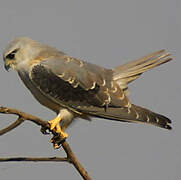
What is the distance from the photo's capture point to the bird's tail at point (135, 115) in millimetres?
4566

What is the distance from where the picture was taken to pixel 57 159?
3.55m

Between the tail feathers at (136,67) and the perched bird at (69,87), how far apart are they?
328 millimetres

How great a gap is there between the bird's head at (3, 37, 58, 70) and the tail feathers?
2.78 ft

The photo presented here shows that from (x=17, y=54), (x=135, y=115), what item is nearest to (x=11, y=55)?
(x=17, y=54)

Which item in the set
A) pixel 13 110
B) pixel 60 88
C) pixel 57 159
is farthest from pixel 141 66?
pixel 13 110

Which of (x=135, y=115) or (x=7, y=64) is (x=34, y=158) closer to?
(x=135, y=115)

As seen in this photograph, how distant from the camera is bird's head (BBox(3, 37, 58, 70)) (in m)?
4.82

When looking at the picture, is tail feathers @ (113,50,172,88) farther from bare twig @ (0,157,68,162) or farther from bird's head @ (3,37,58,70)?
bare twig @ (0,157,68,162)

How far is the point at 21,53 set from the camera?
488 cm

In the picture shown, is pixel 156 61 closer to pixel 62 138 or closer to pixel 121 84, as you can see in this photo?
pixel 121 84

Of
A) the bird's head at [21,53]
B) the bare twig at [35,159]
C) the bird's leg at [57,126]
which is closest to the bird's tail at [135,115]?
the bird's leg at [57,126]

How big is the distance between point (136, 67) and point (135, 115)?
2.83ft

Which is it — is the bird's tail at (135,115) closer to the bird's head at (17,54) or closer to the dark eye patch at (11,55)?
the bird's head at (17,54)

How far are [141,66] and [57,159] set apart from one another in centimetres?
219
